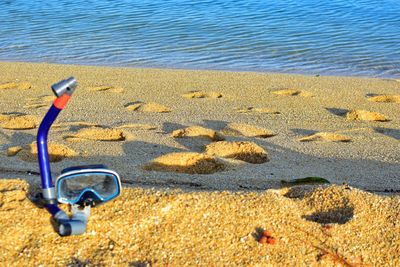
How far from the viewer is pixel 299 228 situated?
3.53 m

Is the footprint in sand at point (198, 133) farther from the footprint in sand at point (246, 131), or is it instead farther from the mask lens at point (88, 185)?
the mask lens at point (88, 185)

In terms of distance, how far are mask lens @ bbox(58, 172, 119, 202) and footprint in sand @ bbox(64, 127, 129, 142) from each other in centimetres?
264

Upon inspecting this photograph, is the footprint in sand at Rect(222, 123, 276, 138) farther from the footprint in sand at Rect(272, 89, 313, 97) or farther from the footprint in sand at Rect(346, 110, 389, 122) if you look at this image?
the footprint in sand at Rect(272, 89, 313, 97)

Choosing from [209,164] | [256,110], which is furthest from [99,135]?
[256,110]

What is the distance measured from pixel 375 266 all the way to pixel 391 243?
0.22 meters

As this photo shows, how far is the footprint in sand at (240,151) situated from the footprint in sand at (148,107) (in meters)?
1.80

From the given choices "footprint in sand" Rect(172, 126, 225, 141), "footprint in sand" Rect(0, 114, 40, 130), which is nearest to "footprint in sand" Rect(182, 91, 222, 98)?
"footprint in sand" Rect(172, 126, 225, 141)

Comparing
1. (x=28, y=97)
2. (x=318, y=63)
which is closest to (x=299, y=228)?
(x=28, y=97)

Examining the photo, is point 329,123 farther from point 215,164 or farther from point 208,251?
point 208,251

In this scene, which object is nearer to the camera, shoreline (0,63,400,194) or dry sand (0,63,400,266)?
dry sand (0,63,400,266)

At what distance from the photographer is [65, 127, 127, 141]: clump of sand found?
19.7ft

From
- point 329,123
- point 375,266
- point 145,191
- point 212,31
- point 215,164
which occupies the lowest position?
point 212,31

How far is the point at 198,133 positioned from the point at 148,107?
1321 mm

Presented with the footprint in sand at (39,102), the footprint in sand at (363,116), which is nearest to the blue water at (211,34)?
the footprint in sand at (363,116)
